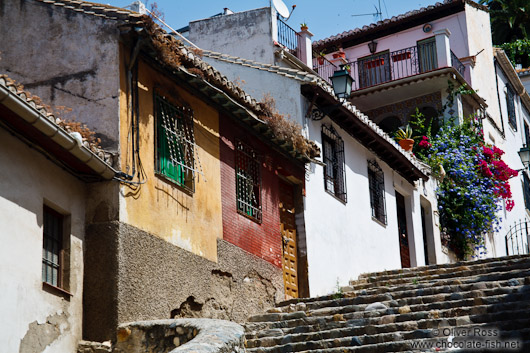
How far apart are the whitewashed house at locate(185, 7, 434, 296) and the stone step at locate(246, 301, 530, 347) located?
4.32 m

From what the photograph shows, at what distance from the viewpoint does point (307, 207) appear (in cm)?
1708

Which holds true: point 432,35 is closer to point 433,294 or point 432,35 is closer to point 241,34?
point 241,34

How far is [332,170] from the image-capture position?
1894 cm

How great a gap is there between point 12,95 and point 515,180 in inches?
989

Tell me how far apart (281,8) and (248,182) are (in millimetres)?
7013

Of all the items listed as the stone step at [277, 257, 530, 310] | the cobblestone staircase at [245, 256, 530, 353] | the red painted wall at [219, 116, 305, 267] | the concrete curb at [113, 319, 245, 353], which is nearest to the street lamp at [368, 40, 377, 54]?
the red painted wall at [219, 116, 305, 267]

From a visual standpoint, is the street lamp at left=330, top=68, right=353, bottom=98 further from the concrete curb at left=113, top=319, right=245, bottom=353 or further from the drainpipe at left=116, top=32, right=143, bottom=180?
the concrete curb at left=113, top=319, right=245, bottom=353

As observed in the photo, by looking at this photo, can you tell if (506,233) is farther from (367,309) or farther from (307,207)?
(367,309)

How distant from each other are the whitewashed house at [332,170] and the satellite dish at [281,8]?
0.39 metres

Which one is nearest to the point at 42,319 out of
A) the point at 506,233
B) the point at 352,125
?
the point at 352,125

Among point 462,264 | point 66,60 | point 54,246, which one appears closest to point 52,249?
point 54,246

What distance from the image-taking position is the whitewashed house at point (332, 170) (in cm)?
1745

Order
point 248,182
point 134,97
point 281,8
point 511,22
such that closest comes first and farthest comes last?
point 134,97 < point 248,182 < point 281,8 < point 511,22

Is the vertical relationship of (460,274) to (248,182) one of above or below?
below
